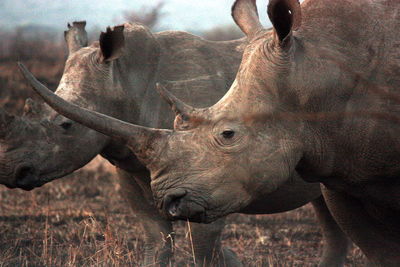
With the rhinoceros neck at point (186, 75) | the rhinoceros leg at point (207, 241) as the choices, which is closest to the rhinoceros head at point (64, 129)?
the rhinoceros neck at point (186, 75)

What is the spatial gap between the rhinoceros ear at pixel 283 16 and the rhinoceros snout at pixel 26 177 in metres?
2.16

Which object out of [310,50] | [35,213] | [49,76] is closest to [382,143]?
[310,50]

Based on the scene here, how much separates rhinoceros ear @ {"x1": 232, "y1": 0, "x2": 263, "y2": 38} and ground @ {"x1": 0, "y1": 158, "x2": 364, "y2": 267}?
151 centimetres

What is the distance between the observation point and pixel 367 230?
4309 mm

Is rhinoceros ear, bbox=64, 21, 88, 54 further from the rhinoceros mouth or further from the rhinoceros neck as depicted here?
the rhinoceros mouth

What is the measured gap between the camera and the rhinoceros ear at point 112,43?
5629 millimetres

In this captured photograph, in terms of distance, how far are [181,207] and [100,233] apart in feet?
8.89

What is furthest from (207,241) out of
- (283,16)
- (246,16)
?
(283,16)

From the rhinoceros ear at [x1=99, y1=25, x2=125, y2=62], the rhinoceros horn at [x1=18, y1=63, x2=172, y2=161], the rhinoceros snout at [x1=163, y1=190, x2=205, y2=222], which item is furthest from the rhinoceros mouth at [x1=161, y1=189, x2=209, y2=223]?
the rhinoceros ear at [x1=99, y1=25, x2=125, y2=62]

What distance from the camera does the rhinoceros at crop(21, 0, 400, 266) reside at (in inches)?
142

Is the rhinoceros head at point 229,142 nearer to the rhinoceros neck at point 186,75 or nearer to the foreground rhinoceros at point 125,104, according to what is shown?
the foreground rhinoceros at point 125,104

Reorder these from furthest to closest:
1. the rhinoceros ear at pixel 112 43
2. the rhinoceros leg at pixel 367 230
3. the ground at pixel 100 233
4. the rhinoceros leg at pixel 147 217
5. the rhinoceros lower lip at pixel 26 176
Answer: the rhinoceros leg at pixel 147 217 → the ground at pixel 100 233 → the rhinoceros ear at pixel 112 43 → the rhinoceros lower lip at pixel 26 176 → the rhinoceros leg at pixel 367 230

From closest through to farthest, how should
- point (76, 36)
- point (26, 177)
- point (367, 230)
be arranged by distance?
point (367, 230), point (26, 177), point (76, 36)

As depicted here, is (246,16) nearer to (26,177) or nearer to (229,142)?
(229,142)
